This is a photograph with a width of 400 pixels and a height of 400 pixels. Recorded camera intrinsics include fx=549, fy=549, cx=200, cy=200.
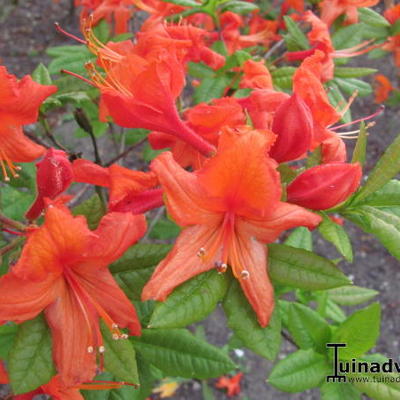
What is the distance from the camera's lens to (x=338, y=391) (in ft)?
4.76

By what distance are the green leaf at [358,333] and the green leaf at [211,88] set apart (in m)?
0.85

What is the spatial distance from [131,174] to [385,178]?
51 centimetres

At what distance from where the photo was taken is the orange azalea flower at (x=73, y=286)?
0.93 m

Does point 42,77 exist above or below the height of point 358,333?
above

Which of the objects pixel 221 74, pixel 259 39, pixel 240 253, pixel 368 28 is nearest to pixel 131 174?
pixel 240 253

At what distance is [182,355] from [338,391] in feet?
1.41

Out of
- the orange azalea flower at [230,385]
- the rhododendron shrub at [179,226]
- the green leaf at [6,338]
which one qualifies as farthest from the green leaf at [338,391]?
the orange azalea flower at [230,385]

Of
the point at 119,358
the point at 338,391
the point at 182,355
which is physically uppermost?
the point at 119,358

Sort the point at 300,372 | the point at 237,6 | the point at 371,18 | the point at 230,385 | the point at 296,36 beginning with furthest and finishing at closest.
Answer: the point at 230,385 → the point at 371,18 → the point at 296,36 → the point at 237,6 → the point at 300,372

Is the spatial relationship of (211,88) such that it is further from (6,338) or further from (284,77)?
(6,338)

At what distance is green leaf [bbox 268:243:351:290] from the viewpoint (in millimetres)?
1012

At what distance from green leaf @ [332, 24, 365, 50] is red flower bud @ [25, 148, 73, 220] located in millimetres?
1271

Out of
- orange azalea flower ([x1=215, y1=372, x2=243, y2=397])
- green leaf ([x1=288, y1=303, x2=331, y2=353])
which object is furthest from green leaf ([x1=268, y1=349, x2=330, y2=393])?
orange azalea flower ([x1=215, y1=372, x2=243, y2=397])

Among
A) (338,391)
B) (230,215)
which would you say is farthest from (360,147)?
(338,391)
